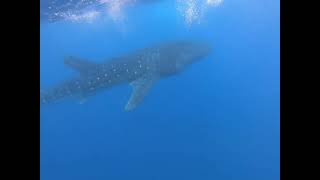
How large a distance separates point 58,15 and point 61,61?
5.02ft

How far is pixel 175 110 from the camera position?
31.1 feet

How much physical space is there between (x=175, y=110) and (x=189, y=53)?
1637 mm

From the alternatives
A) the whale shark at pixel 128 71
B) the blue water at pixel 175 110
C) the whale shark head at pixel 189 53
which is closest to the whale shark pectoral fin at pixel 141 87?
the whale shark at pixel 128 71

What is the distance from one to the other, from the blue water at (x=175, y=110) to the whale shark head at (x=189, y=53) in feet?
0.70

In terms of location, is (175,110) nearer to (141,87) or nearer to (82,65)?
(141,87)

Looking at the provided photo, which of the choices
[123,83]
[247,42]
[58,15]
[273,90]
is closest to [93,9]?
[58,15]

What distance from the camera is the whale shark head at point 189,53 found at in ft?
28.9

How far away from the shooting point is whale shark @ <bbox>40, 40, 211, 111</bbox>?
314 inches

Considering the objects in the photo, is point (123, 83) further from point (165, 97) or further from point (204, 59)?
point (204, 59)

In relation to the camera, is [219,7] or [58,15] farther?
[219,7]

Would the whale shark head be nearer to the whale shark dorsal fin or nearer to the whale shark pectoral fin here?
the whale shark pectoral fin

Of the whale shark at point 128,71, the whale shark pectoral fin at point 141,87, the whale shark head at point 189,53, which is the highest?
the whale shark head at point 189,53

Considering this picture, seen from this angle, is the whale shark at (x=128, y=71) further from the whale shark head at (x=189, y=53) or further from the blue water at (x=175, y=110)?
the blue water at (x=175, y=110)

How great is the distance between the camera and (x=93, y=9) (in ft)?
27.9
